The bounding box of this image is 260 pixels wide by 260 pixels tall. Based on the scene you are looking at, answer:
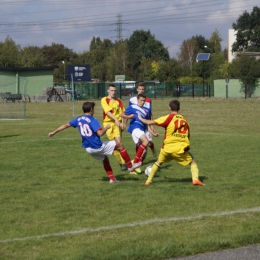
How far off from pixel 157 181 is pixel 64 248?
4.63 metres

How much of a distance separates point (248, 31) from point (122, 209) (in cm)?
9844

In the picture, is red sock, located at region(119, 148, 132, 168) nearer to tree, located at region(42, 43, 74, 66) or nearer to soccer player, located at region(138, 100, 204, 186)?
soccer player, located at region(138, 100, 204, 186)

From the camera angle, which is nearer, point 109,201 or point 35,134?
point 109,201

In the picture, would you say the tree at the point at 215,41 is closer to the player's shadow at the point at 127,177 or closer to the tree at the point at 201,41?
the tree at the point at 201,41

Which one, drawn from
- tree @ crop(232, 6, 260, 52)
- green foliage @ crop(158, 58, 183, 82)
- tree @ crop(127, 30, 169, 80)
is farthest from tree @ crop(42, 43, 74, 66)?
green foliage @ crop(158, 58, 183, 82)

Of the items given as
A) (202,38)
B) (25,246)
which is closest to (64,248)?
(25,246)

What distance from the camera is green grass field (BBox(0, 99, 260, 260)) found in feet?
21.3

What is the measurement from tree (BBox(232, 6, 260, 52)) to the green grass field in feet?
298

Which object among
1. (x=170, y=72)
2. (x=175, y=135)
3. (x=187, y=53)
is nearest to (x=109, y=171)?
(x=175, y=135)

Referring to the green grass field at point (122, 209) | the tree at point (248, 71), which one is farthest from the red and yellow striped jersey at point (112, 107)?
the tree at point (248, 71)

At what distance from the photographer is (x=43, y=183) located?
35.8 ft

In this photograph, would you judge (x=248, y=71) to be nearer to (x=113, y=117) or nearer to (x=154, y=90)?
(x=154, y=90)

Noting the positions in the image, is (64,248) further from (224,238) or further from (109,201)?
(109,201)

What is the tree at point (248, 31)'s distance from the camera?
4003 inches
